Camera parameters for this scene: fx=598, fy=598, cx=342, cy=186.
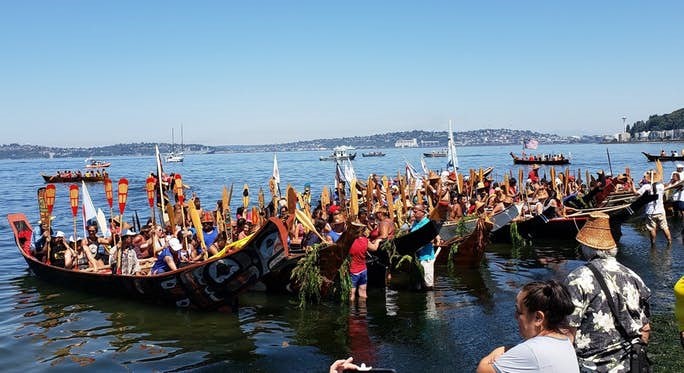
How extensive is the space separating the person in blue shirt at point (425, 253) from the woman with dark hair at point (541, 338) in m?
9.60

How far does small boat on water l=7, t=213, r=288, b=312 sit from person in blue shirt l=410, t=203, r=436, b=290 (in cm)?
346

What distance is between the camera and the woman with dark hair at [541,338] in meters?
3.27

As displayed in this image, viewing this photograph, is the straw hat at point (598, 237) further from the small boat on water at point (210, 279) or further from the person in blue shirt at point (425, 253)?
the person in blue shirt at point (425, 253)

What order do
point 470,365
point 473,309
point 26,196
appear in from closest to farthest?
1. point 470,365
2. point 473,309
3. point 26,196

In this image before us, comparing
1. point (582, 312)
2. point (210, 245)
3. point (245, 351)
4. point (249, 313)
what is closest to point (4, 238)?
point (210, 245)

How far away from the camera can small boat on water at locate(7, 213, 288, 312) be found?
37.4 feet

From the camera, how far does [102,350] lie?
1118cm

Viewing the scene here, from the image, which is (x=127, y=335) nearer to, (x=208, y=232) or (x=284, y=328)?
(x=284, y=328)

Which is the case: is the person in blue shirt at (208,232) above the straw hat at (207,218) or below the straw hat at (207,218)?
below

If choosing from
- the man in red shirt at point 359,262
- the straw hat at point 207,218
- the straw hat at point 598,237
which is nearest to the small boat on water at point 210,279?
the man in red shirt at point 359,262

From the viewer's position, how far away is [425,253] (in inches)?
540

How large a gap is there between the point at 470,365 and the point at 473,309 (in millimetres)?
3430

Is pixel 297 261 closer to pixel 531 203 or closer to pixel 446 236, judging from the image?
pixel 446 236

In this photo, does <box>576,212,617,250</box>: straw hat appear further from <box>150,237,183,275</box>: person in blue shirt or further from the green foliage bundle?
<box>150,237,183,275</box>: person in blue shirt
